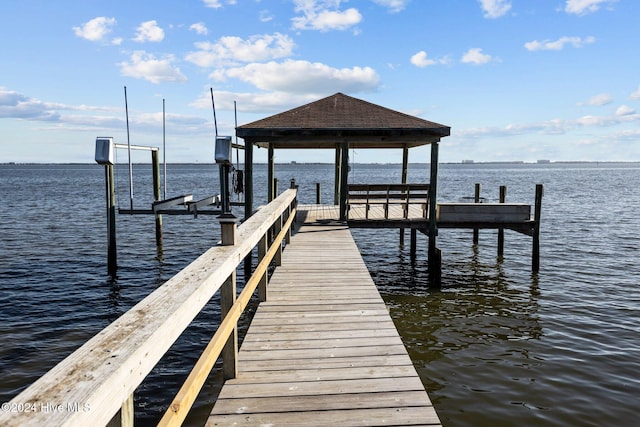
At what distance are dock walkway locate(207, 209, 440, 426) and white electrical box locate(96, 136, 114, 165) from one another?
835 cm

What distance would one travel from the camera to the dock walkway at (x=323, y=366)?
132 inches

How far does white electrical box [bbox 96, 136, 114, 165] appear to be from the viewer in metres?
13.0

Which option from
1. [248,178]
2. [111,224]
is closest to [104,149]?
[111,224]

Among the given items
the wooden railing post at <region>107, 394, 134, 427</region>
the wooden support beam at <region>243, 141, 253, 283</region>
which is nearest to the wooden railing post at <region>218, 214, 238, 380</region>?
the wooden railing post at <region>107, 394, 134, 427</region>

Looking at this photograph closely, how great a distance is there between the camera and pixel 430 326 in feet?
30.5

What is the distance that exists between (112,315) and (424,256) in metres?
10.8

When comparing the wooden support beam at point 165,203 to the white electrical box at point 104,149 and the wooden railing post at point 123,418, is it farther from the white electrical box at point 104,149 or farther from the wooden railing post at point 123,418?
the wooden railing post at point 123,418

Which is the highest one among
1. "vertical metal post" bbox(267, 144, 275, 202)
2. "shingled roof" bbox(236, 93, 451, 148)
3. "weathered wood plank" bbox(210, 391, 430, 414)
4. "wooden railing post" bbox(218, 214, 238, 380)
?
"shingled roof" bbox(236, 93, 451, 148)

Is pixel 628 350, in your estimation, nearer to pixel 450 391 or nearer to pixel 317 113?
pixel 450 391

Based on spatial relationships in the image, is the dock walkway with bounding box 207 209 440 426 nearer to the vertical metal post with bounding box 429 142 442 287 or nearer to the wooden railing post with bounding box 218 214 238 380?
the wooden railing post with bounding box 218 214 238 380

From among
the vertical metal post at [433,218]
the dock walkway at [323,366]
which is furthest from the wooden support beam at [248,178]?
the dock walkway at [323,366]

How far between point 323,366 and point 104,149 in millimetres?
11260

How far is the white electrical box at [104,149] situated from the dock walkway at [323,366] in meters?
8.35

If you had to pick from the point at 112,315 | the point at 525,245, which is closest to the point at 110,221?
the point at 112,315
